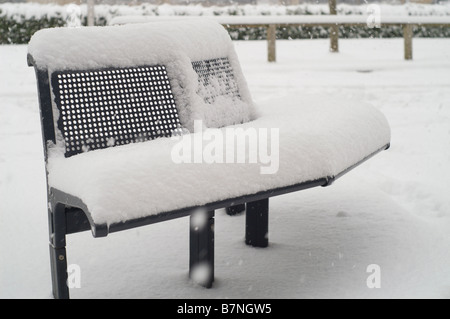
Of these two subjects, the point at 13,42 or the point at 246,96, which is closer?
the point at 246,96

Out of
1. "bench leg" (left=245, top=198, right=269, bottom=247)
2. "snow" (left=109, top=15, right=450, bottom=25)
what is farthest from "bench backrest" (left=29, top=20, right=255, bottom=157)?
"snow" (left=109, top=15, right=450, bottom=25)

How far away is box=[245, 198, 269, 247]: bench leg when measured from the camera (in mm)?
2840

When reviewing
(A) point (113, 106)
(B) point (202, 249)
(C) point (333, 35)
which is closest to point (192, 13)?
(C) point (333, 35)

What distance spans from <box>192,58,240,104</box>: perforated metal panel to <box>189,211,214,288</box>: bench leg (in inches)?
28.0

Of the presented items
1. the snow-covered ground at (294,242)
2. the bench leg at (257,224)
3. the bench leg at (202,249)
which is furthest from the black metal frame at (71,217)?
the bench leg at (257,224)

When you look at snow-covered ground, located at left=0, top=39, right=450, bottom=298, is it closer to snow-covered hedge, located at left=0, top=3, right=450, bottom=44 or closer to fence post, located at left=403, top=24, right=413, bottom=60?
fence post, located at left=403, top=24, right=413, bottom=60

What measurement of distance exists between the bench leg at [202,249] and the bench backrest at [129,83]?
0.46 metres

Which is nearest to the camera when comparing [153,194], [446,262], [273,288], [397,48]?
[153,194]

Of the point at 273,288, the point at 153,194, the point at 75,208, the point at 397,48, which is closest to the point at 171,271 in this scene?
the point at 273,288

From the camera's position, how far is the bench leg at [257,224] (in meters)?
2.84

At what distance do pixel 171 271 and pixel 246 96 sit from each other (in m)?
0.98

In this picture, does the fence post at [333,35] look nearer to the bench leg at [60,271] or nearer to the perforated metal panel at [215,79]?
the perforated metal panel at [215,79]

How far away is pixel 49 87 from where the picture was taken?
A: 7.54 ft
